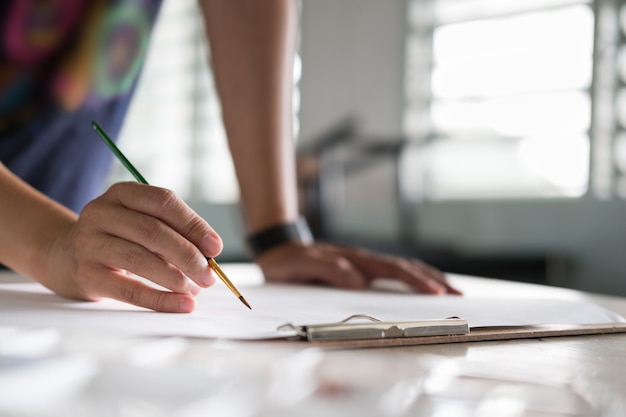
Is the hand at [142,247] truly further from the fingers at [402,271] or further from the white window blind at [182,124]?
the white window blind at [182,124]

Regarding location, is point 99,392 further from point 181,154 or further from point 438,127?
point 181,154

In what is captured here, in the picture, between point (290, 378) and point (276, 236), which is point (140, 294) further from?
point (276, 236)

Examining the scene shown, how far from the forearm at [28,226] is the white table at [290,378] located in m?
0.18

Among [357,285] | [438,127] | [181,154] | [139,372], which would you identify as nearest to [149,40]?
[357,285]

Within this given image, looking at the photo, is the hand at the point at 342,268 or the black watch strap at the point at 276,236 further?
the black watch strap at the point at 276,236

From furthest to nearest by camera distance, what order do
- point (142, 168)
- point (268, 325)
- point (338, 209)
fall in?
point (142, 168), point (338, 209), point (268, 325)

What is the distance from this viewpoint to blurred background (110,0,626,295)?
408 centimetres

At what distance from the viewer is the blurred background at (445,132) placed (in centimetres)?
408

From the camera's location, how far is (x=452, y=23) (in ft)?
16.0

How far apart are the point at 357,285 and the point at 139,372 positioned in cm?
52

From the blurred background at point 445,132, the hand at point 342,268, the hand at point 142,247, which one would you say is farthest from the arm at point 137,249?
the blurred background at point 445,132

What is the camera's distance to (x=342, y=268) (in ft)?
2.75

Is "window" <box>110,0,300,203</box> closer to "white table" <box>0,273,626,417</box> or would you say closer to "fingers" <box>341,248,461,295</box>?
"fingers" <box>341,248,461,295</box>

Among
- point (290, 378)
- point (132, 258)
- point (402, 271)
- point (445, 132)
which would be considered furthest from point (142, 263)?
point (445, 132)
